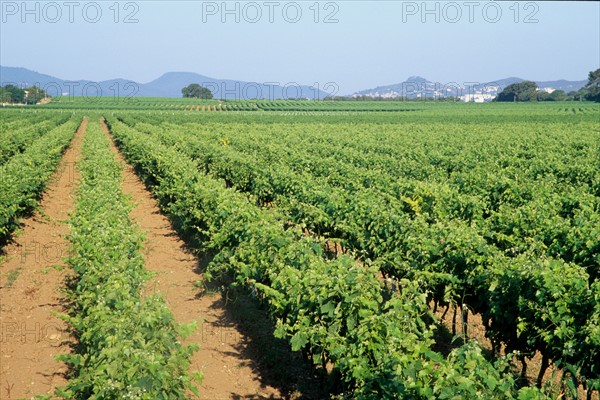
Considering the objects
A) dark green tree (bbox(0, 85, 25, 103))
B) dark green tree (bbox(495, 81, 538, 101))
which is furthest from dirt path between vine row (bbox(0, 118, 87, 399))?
dark green tree (bbox(495, 81, 538, 101))

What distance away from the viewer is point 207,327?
9.42 metres

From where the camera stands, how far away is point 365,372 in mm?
5289

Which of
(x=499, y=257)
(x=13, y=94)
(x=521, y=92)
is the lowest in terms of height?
(x=499, y=257)

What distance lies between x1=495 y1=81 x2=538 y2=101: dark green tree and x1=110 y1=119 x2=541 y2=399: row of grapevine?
139443mm

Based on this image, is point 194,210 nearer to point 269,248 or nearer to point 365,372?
point 269,248

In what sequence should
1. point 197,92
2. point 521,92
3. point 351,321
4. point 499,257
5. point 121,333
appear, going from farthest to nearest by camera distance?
point 197,92, point 521,92, point 499,257, point 351,321, point 121,333

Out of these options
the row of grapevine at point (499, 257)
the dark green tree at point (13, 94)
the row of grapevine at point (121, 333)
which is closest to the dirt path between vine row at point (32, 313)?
the row of grapevine at point (121, 333)

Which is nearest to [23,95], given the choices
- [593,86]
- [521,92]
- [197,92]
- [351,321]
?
[197,92]

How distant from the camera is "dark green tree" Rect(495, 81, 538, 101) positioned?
444ft

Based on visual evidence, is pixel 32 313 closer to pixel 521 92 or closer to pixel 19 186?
pixel 19 186

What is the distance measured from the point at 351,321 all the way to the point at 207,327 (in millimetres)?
4156

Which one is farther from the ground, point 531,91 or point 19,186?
point 531,91

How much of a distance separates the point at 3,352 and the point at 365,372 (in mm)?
5959

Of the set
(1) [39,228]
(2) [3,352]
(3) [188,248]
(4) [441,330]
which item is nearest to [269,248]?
(4) [441,330]
